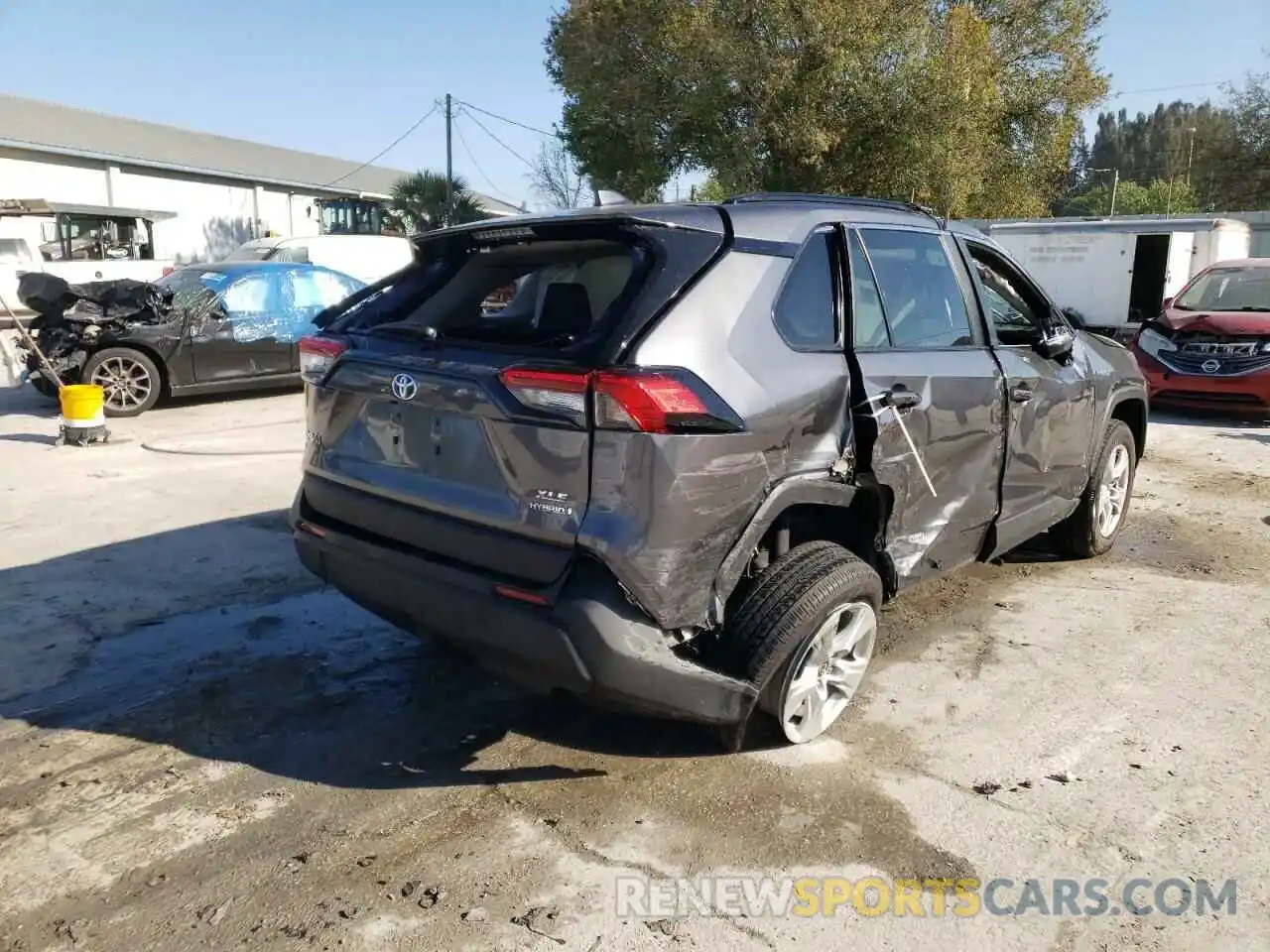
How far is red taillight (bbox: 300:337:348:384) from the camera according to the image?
11.4 ft

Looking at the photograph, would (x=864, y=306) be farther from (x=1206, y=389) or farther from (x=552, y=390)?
(x=1206, y=389)

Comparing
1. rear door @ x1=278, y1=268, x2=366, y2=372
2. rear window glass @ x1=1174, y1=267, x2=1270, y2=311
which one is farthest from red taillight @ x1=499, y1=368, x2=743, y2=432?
rear window glass @ x1=1174, y1=267, x2=1270, y2=311

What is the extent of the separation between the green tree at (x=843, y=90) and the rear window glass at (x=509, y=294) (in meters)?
17.1

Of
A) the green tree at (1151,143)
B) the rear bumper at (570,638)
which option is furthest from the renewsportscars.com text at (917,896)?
Result: the green tree at (1151,143)

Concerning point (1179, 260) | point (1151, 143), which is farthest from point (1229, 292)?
point (1151, 143)

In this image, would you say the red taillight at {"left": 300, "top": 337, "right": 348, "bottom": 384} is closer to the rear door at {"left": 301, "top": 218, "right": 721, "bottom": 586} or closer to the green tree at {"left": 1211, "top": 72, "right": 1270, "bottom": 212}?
the rear door at {"left": 301, "top": 218, "right": 721, "bottom": 586}

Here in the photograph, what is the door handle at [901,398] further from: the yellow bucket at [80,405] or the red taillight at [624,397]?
the yellow bucket at [80,405]

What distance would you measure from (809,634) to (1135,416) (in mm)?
3851

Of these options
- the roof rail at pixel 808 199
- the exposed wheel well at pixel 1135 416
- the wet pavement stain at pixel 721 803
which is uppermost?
the roof rail at pixel 808 199

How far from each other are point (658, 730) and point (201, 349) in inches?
348

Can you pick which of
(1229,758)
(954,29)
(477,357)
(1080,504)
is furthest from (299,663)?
(954,29)

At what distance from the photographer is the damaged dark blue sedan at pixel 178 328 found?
32.5 ft

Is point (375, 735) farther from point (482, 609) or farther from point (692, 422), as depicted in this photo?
point (692, 422)

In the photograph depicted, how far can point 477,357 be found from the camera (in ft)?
9.87
